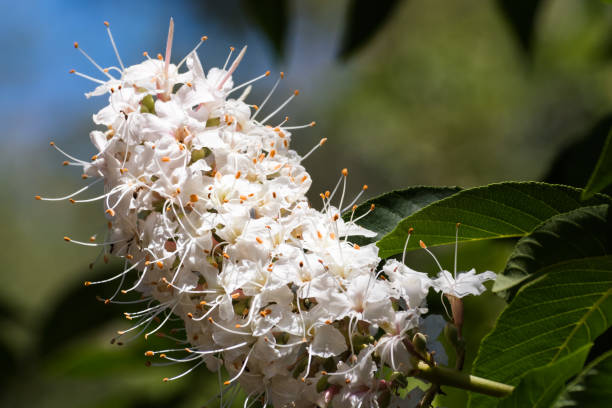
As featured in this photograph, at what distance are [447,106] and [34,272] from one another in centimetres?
1386

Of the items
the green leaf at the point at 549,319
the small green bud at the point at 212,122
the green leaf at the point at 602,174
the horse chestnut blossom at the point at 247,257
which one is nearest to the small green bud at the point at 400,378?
the horse chestnut blossom at the point at 247,257

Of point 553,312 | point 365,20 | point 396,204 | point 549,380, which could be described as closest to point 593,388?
point 549,380

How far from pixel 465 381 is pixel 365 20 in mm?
1181

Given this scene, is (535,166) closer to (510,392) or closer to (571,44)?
(571,44)

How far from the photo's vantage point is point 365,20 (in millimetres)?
1890

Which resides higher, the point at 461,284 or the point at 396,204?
the point at 396,204

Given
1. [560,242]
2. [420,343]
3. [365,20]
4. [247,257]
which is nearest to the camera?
[560,242]

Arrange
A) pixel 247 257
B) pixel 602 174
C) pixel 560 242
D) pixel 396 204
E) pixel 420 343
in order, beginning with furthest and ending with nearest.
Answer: pixel 396 204 < pixel 247 257 < pixel 420 343 < pixel 560 242 < pixel 602 174

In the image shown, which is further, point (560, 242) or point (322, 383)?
point (322, 383)

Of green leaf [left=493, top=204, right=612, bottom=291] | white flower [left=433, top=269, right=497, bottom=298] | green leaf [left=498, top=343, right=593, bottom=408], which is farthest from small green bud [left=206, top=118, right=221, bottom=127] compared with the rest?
green leaf [left=498, top=343, right=593, bottom=408]

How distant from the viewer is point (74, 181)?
1861 cm

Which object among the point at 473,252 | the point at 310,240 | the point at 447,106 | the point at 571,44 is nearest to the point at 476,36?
the point at 447,106

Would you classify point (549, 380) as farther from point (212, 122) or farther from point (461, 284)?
point (212, 122)

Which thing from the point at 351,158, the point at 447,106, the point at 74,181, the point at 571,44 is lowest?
the point at 74,181
